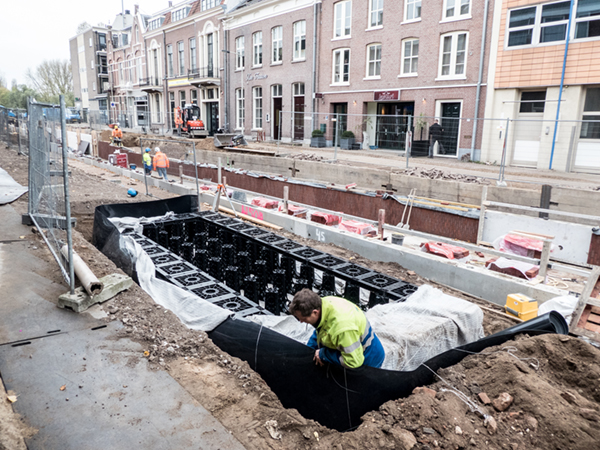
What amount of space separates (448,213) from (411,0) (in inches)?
646

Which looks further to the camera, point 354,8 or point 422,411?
point 354,8

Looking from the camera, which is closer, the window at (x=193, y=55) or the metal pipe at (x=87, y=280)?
the metal pipe at (x=87, y=280)

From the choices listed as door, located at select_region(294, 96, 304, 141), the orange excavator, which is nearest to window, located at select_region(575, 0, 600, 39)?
door, located at select_region(294, 96, 304, 141)

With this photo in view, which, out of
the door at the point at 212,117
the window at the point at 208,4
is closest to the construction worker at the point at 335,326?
the door at the point at 212,117

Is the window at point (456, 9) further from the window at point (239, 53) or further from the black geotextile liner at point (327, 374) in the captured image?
the black geotextile liner at point (327, 374)

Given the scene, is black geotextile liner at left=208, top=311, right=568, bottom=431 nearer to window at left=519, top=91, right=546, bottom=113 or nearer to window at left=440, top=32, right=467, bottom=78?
window at left=519, top=91, right=546, bottom=113

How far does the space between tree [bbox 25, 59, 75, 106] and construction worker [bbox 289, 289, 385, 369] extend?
76229mm

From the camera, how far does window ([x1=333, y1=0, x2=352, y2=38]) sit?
26059 millimetres

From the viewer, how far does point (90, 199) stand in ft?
44.8

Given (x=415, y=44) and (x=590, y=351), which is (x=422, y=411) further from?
(x=415, y=44)

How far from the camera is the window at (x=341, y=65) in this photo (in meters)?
26.7

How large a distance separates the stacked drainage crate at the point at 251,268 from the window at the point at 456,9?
17.8m

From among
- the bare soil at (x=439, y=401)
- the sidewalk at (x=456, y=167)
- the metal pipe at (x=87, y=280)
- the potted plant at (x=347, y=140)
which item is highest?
the potted plant at (x=347, y=140)

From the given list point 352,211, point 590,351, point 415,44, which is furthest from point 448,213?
point 415,44
